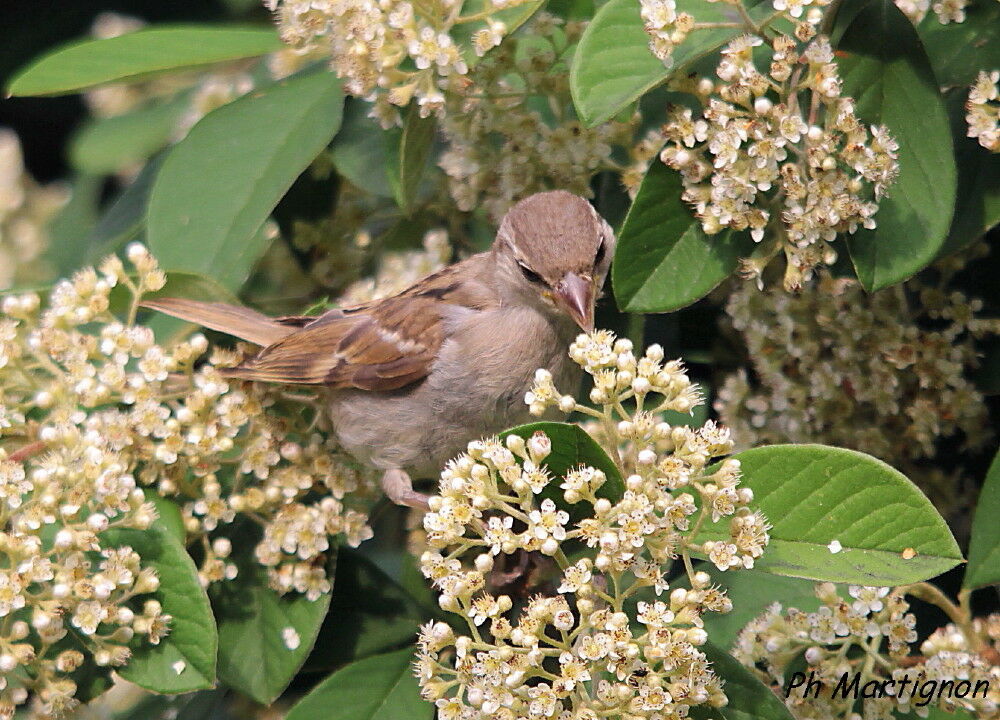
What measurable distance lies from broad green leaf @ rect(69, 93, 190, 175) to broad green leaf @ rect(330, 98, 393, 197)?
3.33ft

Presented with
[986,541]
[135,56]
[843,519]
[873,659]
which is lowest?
→ [873,659]

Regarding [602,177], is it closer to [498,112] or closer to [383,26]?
[498,112]

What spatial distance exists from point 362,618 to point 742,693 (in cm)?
101

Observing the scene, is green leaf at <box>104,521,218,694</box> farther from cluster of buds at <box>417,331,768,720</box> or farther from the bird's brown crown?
the bird's brown crown

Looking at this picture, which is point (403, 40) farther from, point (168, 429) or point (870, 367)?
point (870, 367)

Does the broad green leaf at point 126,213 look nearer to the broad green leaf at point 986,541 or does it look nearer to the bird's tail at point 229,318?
the bird's tail at point 229,318

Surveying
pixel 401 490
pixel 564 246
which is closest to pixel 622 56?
pixel 564 246

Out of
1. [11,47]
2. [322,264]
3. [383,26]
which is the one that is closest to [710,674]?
[383,26]

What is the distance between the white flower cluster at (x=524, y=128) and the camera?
263 cm

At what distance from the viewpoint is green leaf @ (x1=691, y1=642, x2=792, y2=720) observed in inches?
84.3

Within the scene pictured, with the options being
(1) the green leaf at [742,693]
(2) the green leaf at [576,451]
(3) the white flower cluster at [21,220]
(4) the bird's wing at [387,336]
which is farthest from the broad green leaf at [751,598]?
Answer: (3) the white flower cluster at [21,220]

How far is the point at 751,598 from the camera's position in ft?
8.24

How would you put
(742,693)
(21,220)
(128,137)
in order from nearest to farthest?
(742,693) < (128,137) < (21,220)

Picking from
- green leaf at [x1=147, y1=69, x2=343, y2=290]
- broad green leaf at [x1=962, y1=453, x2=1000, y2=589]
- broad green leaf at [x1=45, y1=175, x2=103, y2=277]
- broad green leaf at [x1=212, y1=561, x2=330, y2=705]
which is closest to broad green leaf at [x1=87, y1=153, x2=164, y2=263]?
green leaf at [x1=147, y1=69, x2=343, y2=290]
